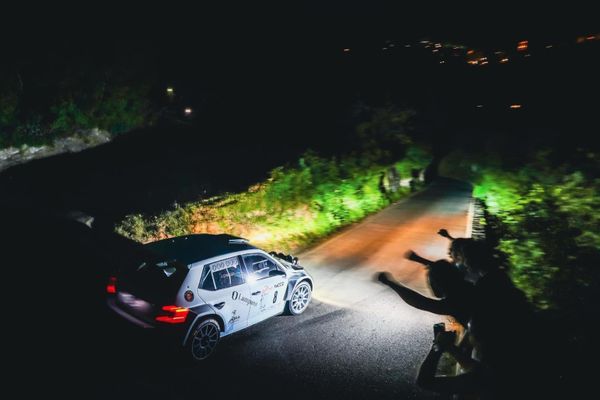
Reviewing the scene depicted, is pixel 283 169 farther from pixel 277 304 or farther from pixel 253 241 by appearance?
pixel 277 304

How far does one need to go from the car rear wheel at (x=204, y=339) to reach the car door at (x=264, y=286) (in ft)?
2.46

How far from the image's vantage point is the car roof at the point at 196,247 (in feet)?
21.5

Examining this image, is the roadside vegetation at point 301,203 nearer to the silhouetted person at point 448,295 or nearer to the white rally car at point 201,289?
the white rally car at point 201,289

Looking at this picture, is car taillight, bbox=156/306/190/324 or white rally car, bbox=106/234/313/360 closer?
car taillight, bbox=156/306/190/324

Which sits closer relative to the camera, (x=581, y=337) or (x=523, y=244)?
(x=581, y=337)

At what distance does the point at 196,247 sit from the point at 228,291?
3.44 feet

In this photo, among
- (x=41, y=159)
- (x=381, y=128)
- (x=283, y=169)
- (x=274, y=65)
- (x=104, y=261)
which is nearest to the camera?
(x=104, y=261)

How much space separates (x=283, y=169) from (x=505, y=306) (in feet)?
37.9

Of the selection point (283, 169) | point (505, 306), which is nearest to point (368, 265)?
point (283, 169)

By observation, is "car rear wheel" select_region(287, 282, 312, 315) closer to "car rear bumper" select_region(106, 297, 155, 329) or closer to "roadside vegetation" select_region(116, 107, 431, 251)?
"car rear bumper" select_region(106, 297, 155, 329)

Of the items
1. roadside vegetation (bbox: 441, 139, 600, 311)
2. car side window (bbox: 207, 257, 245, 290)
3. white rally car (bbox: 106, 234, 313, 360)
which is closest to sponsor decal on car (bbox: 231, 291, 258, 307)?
white rally car (bbox: 106, 234, 313, 360)

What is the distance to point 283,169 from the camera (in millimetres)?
14016

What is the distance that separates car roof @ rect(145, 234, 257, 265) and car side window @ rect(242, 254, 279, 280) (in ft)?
0.66

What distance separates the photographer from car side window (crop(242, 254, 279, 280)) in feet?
23.3
